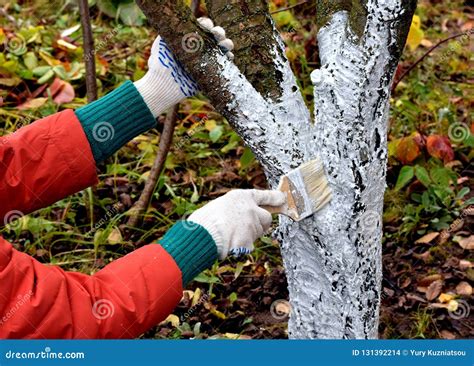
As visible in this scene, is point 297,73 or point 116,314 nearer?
point 116,314

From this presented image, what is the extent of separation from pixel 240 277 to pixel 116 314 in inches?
46.1

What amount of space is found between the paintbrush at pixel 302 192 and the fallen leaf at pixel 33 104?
1914 millimetres

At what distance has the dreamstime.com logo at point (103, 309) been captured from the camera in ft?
5.62

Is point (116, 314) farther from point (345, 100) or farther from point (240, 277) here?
point (240, 277)

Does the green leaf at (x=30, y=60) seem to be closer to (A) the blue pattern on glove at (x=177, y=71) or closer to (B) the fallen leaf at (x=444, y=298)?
(A) the blue pattern on glove at (x=177, y=71)

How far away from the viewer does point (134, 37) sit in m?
4.18

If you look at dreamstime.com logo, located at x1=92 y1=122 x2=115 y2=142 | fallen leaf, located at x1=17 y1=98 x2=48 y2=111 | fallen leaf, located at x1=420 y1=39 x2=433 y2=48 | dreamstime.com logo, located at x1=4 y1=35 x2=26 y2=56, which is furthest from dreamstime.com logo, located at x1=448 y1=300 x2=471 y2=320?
dreamstime.com logo, located at x1=4 y1=35 x2=26 y2=56

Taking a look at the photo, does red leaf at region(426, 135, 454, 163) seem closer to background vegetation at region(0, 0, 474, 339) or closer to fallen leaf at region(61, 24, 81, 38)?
background vegetation at region(0, 0, 474, 339)

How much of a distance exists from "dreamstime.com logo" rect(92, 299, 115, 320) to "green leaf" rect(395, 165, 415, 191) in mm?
1474

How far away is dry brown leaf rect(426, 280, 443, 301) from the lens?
2676 millimetres

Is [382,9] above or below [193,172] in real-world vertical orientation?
above

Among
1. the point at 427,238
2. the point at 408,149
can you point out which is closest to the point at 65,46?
the point at 408,149

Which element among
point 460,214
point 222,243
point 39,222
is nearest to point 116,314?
point 222,243
